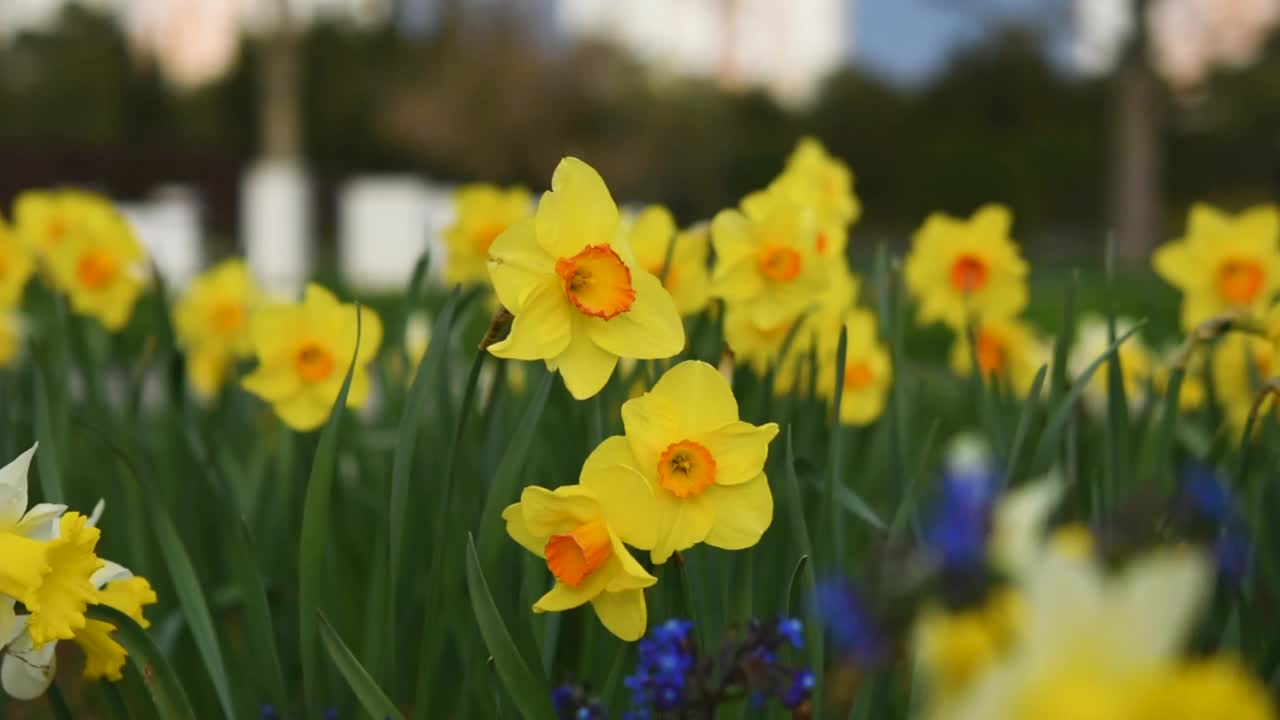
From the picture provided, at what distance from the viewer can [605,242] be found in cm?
93

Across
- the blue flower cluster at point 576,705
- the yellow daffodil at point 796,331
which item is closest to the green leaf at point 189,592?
the blue flower cluster at point 576,705

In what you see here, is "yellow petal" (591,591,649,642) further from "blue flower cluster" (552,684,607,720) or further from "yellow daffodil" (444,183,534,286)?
"yellow daffodil" (444,183,534,286)

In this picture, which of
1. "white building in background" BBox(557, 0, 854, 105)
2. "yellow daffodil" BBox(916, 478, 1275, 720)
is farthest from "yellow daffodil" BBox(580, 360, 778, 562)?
"white building in background" BBox(557, 0, 854, 105)

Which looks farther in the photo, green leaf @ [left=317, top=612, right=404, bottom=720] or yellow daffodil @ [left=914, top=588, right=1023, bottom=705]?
green leaf @ [left=317, top=612, right=404, bottom=720]

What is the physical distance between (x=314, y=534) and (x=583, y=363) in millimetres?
251

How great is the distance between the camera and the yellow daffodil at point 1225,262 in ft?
5.25

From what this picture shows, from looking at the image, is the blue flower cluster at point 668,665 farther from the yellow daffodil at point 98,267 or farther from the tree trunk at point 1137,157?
the tree trunk at point 1137,157

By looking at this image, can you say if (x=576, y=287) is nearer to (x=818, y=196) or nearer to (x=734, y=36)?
(x=818, y=196)

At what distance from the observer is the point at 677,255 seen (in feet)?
4.66

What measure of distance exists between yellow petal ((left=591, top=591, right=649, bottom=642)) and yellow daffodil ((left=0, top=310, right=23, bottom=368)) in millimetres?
1813

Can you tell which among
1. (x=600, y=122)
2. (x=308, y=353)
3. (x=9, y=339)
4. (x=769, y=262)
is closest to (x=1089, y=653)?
(x=769, y=262)

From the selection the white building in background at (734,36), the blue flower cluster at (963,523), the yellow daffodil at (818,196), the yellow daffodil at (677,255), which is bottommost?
the yellow daffodil at (677,255)

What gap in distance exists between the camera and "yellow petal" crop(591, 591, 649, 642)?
2.87 ft

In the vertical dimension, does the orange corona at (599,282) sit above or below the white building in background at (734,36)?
below
